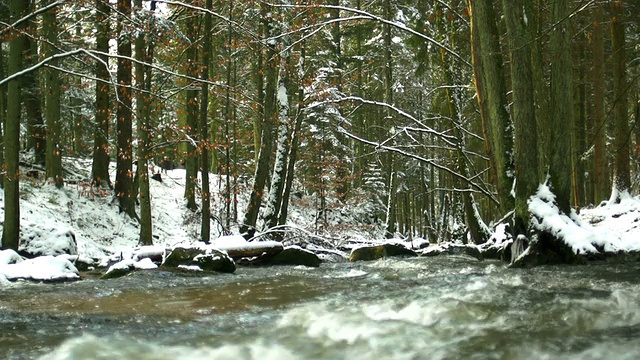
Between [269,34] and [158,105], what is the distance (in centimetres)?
718

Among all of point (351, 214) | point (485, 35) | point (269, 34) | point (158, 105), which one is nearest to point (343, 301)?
point (158, 105)

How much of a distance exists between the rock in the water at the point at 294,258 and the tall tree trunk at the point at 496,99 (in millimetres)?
4590

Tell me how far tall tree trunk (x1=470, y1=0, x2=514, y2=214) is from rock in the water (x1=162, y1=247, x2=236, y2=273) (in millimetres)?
5767

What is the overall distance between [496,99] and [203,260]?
6.86 m

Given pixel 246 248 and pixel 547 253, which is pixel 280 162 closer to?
pixel 246 248

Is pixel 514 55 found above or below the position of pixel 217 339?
above

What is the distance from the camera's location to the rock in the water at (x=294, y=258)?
13203 millimetres

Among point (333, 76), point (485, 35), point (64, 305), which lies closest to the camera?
point (64, 305)

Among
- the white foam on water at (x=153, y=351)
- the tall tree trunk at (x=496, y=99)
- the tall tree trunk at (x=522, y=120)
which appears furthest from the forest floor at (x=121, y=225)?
the white foam on water at (x=153, y=351)

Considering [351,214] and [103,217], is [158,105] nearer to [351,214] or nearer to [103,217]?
[103,217]

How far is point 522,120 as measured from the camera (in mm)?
10086

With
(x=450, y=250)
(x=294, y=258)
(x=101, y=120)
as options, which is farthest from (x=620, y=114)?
(x=101, y=120)

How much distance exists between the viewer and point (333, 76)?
818 inches

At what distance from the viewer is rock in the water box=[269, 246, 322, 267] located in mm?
13203
